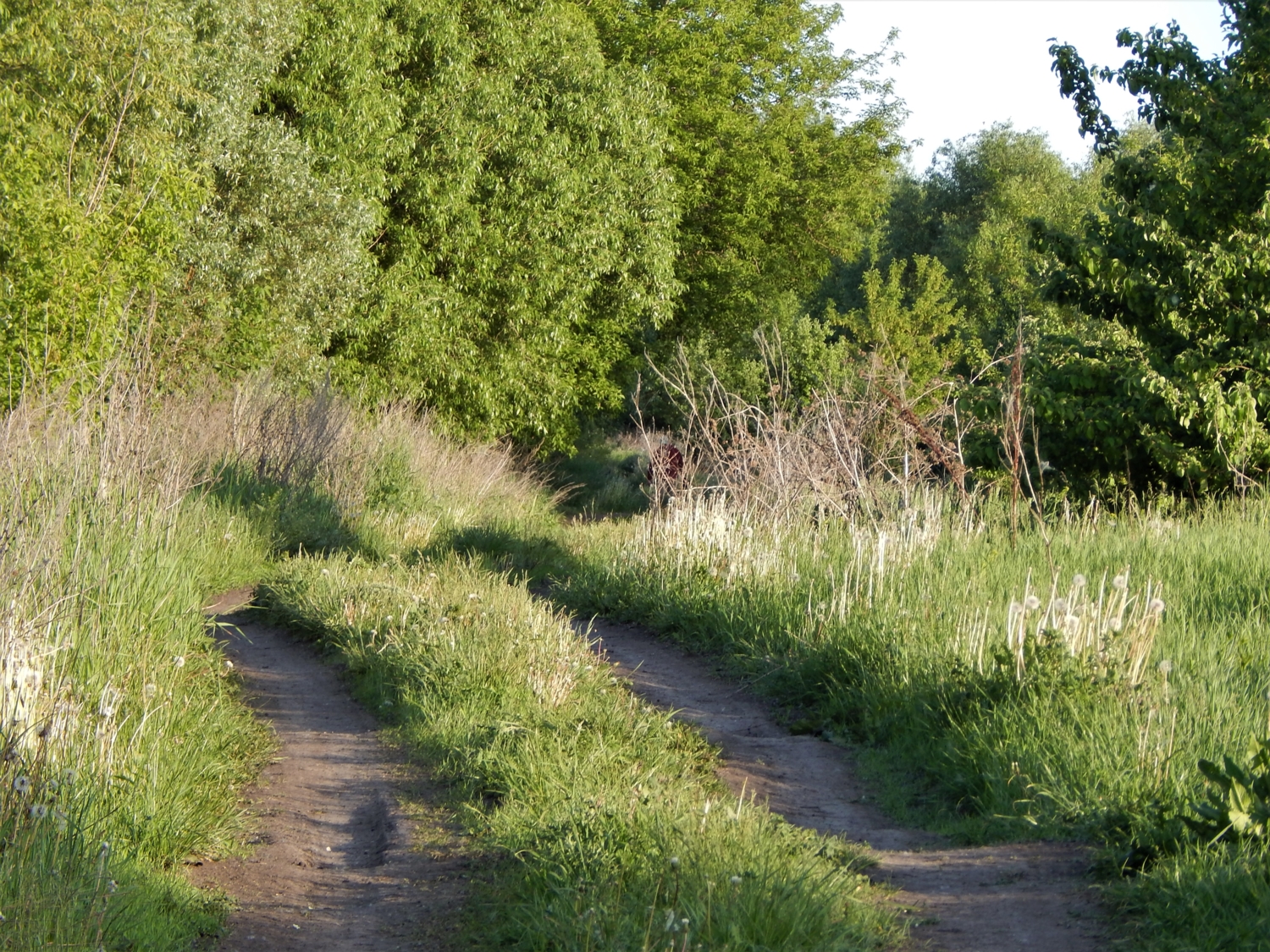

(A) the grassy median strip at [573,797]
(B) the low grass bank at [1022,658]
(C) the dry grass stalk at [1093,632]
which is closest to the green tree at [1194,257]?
(B) the low grass bank at [1022,658]

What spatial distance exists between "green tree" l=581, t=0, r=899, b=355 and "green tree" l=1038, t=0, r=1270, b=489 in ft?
50.7

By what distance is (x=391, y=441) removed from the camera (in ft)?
58.8

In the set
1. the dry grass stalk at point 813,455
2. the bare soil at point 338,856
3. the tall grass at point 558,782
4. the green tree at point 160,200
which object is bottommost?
the bare soil at point 338,856

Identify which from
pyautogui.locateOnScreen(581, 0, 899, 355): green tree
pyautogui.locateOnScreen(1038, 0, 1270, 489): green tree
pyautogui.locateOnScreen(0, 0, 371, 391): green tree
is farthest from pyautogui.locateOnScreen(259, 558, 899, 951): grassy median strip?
pyautogui.locateOnScreen(581, 0, 899, 355): green tree

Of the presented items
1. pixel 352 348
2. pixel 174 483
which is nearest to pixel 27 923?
pixel 174 483

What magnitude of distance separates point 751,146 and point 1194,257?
1798cm

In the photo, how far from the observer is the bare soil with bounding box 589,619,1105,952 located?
450cm

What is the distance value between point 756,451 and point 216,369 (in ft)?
30.6

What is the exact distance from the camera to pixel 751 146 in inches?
1150

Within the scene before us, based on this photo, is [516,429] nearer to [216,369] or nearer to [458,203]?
[458,203]

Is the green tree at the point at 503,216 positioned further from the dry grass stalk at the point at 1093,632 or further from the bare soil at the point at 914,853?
the dry grass stalk at the point at 1093,632

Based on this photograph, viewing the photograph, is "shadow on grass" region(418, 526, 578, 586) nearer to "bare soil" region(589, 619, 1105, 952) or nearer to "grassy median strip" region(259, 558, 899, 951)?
"grassy median strip" region(259, 558, 899, 951)

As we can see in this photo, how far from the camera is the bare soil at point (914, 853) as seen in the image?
4.50 metres

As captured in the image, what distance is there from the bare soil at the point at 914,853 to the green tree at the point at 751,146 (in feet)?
69.9
